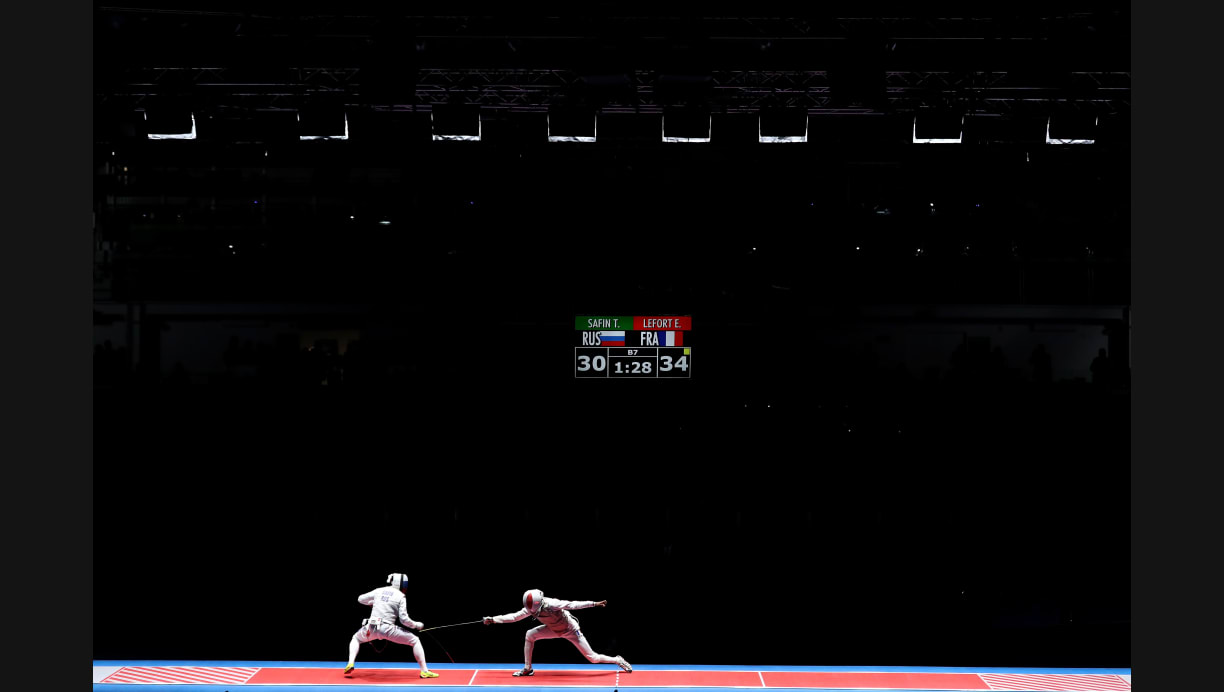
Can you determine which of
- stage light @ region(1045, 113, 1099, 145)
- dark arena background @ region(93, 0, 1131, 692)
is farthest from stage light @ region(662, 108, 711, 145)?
stage light @ region(1045, 113, 1099, 145)

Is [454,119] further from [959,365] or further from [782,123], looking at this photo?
[959,365]

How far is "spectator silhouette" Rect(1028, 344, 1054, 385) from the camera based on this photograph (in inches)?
425

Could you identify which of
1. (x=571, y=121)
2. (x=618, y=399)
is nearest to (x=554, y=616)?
(x=618, y=399)

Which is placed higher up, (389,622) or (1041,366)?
(1041,366)

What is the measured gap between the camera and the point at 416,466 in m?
10.8

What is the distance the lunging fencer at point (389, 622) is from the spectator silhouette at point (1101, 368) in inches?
283

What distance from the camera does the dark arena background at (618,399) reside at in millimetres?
10562

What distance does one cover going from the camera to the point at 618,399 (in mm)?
10750

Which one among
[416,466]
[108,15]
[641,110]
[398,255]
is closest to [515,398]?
[416,466]

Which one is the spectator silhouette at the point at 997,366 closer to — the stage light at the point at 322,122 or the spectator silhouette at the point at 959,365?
the spectator silhouette at the point at 959,365

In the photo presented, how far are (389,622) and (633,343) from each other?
140 inches

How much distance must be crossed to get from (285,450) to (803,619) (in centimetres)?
557

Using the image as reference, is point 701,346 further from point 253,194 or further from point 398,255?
point 253,194

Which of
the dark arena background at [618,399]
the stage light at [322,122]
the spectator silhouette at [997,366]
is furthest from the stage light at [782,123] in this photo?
the stage light at [322,122]
